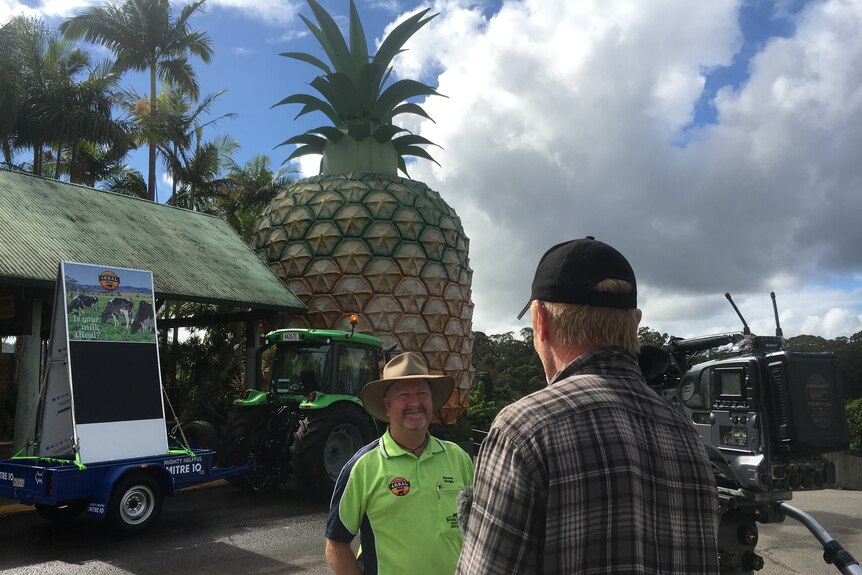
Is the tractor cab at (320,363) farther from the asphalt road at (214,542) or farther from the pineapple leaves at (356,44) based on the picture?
the pineapple leaves at (356,44)

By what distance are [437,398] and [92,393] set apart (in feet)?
18.6

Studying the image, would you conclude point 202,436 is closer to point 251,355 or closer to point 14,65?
point 251,355

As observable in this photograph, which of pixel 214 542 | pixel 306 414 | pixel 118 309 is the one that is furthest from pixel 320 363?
pixel 214 542

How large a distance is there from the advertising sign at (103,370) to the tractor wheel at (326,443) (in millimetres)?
1698

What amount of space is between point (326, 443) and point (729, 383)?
17.7ft

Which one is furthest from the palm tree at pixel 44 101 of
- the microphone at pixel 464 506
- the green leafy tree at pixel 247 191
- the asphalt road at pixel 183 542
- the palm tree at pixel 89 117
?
the microphone at pixel 464 506

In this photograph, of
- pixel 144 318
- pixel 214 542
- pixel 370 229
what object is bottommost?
pixel 214 542

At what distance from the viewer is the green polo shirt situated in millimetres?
2674

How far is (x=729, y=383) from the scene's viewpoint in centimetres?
541

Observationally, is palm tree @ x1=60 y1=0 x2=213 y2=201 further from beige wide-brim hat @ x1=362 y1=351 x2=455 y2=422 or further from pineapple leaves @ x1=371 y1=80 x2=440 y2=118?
beige wide-brim hat @ x1=362 y1=351 x2=455 y2=422

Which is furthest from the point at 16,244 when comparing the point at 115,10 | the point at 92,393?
the point at 115,10

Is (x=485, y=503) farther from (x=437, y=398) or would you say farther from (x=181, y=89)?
(x=181, y=89)

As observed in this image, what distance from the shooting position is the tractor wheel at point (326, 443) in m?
8.73

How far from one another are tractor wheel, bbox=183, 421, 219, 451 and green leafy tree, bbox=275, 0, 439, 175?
813 centimetres
